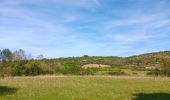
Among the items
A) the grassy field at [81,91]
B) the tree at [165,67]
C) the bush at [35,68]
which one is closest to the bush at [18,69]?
the bush at [35,68]

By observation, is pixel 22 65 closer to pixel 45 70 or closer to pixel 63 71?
pixel 45 70

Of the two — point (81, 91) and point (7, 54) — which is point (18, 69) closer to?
point (7, 54)

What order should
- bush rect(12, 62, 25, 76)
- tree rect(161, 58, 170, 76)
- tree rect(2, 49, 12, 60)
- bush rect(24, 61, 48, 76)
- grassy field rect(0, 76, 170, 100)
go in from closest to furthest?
1. grassy field rect(0, 76, 170, 100)
2. tree rect(161, 58, 170, 76)
3. bush rect(12, 62, 25, 76)
4. bush rect(24, 61, 48, 76)
5. tree rect(2, 49, 12, 60)

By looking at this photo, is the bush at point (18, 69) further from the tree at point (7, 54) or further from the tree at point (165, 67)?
the tree at point (7, 54)

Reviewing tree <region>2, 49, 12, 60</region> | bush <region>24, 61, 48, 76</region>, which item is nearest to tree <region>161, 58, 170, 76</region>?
bush <region>24, 61, 48, 76</region>

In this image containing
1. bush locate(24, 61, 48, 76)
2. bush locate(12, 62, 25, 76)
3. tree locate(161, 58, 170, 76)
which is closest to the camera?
tree locate(161, 58, 170, 76)

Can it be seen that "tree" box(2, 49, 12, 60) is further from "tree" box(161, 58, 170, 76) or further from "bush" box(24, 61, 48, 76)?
"tree" box(161, 58, 170, 76)

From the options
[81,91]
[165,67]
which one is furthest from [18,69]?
[81,91]

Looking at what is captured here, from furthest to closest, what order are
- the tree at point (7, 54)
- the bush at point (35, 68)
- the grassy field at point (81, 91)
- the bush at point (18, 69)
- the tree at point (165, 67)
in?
the tree at point (7, 54) → the bush at point (35, 68) → the bush at point (18, 69) → the tree at point (165, 67) → the grassy field at point (81, 91)

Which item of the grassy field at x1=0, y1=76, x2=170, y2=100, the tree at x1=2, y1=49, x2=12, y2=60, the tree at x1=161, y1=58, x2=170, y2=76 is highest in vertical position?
the tree at x1=2, y1=49, x2=12, y2=60

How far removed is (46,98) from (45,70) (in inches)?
1680

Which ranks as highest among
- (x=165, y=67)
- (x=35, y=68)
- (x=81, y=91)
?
(x=35, y=68)

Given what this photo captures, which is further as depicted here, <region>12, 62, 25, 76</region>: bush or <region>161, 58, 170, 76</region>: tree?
<region>12, 62, 25, 76</region>: bush

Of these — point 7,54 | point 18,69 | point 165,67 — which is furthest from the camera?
point 7,54
